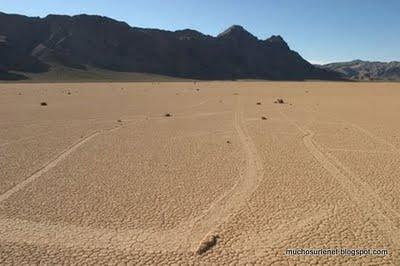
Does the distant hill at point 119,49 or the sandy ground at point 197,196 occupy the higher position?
the distant hill at point 119,49

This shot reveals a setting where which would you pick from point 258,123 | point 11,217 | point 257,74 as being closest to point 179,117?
point 258,123

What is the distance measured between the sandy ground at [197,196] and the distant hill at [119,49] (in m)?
128

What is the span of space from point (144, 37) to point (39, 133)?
162044 mm

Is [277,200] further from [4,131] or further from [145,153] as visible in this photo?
[4,131]

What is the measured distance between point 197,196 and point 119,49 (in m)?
158

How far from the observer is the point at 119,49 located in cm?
16100

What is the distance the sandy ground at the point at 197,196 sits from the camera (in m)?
5.96

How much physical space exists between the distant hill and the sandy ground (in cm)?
12801

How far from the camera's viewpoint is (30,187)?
28.6 feet

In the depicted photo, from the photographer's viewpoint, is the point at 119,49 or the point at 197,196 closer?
the point at 197,196

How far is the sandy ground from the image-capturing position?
596 centimetres

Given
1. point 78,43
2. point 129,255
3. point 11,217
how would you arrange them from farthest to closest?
point 78,43, point 11,217, point 129,255

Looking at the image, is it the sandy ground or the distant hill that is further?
the distant hill

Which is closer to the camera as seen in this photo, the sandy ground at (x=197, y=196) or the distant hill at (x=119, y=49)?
the sandy ground at (x=197, y=196)
